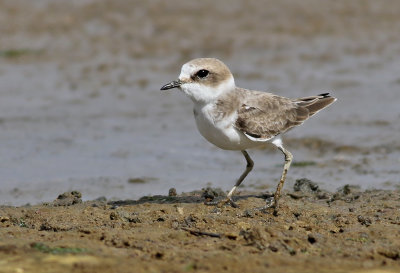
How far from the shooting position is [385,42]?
1747 cm

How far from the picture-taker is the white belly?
7961 millimetres

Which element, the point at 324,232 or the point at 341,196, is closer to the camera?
the point at 324,232

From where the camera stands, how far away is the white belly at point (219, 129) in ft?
26.1

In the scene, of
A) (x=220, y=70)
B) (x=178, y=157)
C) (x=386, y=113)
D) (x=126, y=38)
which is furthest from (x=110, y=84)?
(x=220, y=70)

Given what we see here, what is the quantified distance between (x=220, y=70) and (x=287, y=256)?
2626 mm

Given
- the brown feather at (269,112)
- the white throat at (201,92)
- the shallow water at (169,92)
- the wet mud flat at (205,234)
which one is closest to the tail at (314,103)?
the brown feather at (269,112)

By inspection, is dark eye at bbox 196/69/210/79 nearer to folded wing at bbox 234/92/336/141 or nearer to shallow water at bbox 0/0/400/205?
folded wing at bbox 234/92/336/141

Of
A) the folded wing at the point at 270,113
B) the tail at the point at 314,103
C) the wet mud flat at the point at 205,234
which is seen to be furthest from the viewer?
the tail at the point at 314,103

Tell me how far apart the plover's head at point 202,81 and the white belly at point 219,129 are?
16 cm

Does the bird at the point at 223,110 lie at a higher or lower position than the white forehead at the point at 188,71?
lower

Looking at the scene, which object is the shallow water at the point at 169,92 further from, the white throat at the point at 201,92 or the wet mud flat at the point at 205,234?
the white throat at the point at 201,92

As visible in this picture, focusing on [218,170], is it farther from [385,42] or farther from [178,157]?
[385,42]

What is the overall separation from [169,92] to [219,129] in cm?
699

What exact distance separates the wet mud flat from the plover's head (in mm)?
1211
